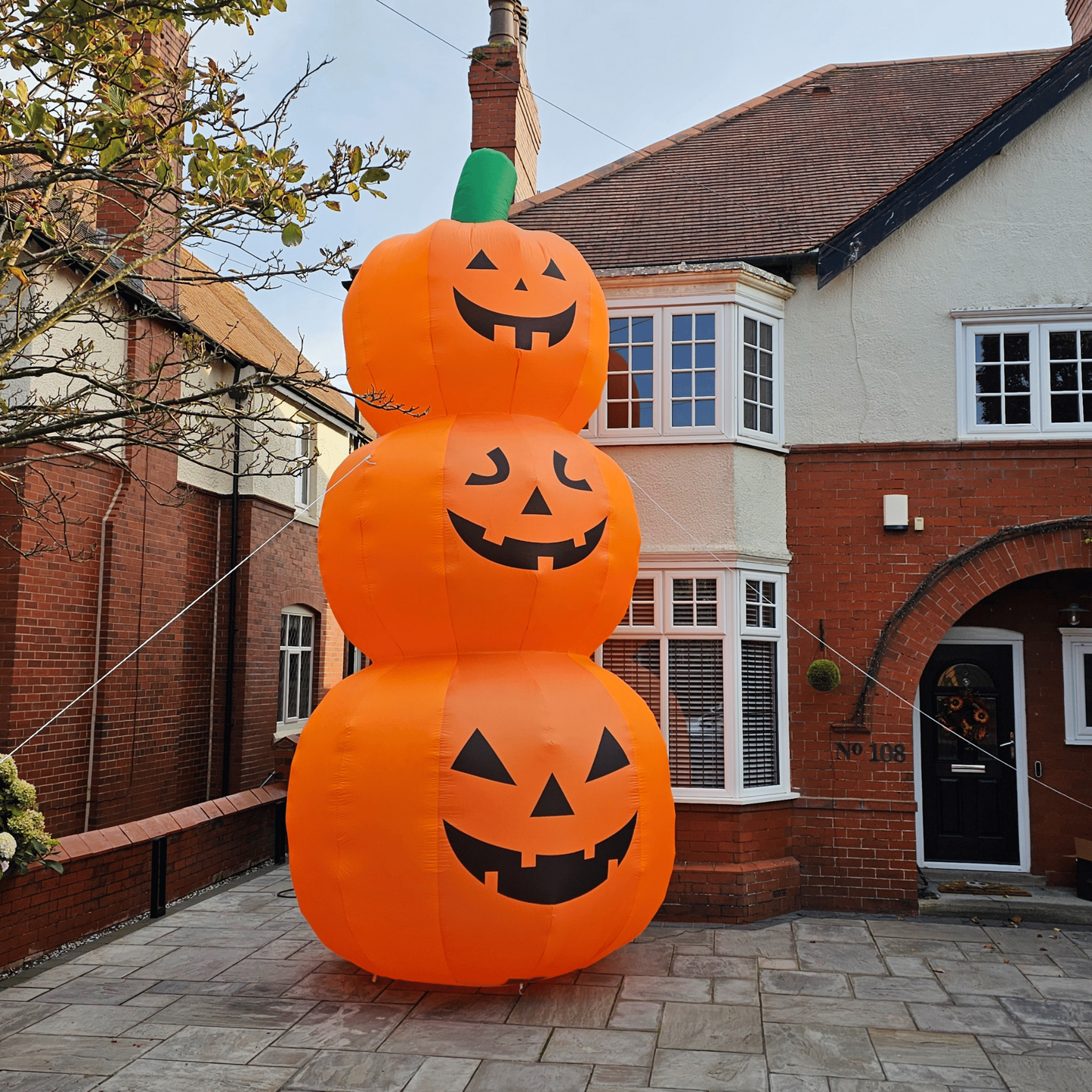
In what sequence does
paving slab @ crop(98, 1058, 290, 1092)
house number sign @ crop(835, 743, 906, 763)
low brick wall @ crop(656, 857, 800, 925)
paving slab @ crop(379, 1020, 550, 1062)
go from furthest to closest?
house number sign @ crop(835, 743, 906, 763), low brick wall @ crop(656, 857, 800, 925), paving slab @ crop(379, 1020, 550, 1062), paving slab @ crop(98, 1058, 290, 1092)

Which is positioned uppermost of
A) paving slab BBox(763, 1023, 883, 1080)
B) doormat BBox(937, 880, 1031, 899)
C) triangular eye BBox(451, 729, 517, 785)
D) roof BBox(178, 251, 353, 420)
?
roof BBox(178, 251, 353, 420)

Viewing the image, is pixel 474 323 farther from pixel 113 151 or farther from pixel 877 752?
pixel 877 752

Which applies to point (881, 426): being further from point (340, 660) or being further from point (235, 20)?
point (340, 660)

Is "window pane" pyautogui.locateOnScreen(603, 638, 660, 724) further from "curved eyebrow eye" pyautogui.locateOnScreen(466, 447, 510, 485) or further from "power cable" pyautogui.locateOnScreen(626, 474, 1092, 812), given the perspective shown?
"curved eyebrow eye" pyautogui.locateOnScreen(466, 447, 510, 485)

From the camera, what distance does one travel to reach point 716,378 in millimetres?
9062

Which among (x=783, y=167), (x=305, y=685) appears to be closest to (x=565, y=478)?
(x=783, y=167)

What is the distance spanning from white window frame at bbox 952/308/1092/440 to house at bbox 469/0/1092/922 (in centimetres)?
2

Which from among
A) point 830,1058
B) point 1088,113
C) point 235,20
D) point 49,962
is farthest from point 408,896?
point 1088,113

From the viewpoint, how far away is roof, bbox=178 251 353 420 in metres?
13.0

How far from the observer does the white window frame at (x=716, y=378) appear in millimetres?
9008

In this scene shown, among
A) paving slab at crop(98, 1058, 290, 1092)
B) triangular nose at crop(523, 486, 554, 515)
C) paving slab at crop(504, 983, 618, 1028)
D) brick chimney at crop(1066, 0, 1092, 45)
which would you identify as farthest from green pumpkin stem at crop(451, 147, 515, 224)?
brick chimney at crop(1066, 0, 1092, 45)

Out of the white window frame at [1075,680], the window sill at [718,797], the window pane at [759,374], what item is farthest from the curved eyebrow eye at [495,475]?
the white window frame at [1075,680]

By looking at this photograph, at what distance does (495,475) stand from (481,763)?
5.92ft

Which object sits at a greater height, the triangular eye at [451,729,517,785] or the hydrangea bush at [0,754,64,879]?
the triangular eye at [451,729,517,785]
